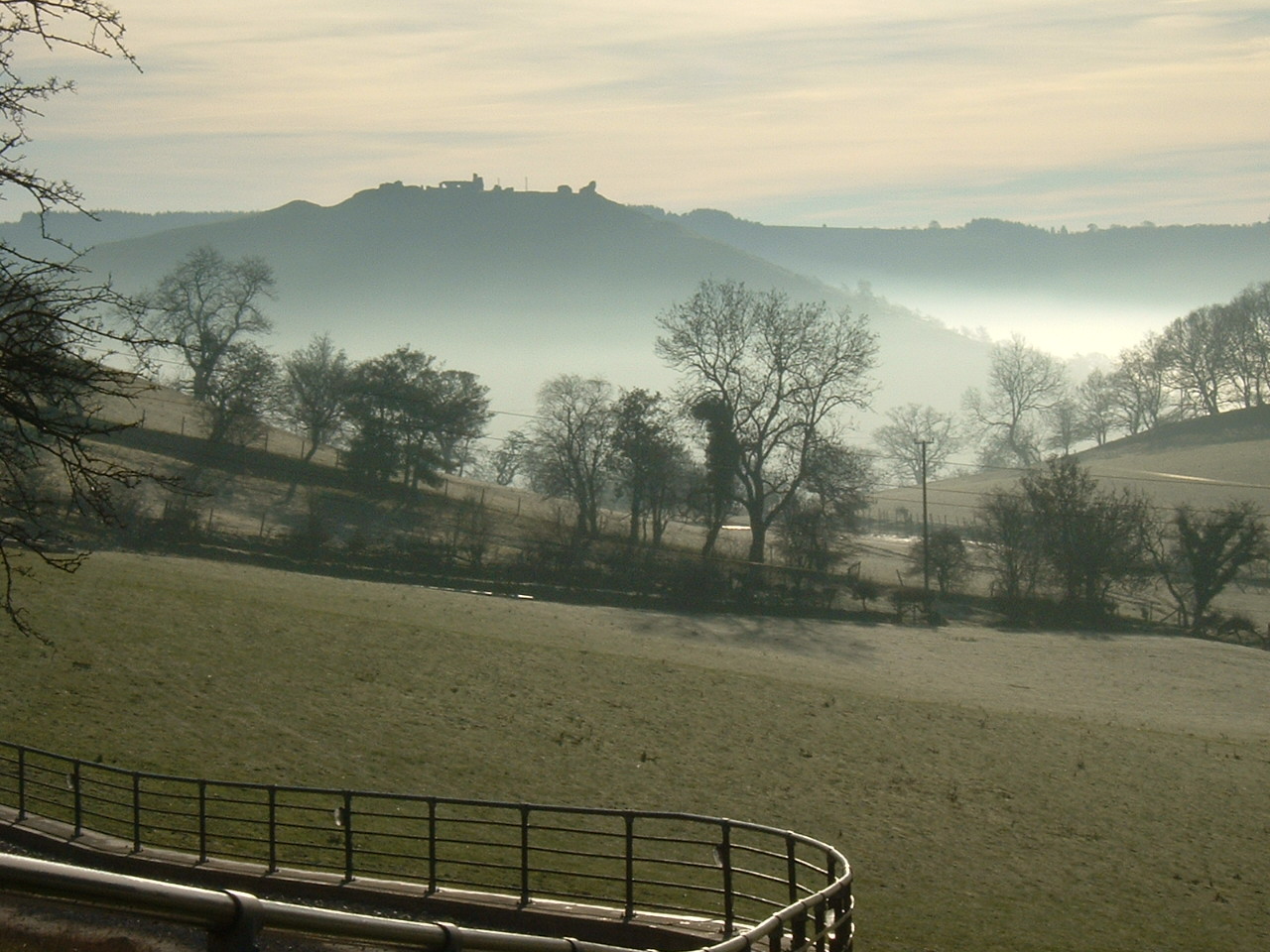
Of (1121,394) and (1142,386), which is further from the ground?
(1142,386)

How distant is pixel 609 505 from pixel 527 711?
170 ft

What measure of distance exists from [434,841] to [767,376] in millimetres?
62088

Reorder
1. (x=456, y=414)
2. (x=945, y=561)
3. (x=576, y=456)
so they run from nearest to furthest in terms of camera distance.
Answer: (x=945, y=561) < (x=576, y=456) < (x=456, y=414)

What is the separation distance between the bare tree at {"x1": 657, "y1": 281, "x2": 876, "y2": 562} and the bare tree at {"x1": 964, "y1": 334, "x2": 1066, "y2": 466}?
252ft

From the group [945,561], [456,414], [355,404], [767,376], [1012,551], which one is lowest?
[945,561]

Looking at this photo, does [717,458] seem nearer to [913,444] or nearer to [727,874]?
[727,874]

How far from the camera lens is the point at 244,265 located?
316 feet

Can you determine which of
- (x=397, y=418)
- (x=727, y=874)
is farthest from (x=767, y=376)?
(x=727, y=874)

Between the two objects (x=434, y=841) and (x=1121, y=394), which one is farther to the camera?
(x=1121, y=394)

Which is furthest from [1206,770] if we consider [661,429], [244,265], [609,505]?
[244,265]

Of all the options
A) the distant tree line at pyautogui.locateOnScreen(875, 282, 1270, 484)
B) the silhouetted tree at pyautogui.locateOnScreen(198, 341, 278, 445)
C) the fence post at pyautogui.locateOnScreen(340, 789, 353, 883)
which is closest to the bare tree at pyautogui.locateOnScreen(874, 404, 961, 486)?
the distant tree line at pyautogui.locateOnScreen(875, 282, 1270, 484)

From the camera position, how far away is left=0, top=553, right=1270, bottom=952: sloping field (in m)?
18.4

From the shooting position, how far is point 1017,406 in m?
149

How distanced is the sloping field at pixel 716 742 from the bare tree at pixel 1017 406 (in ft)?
360
